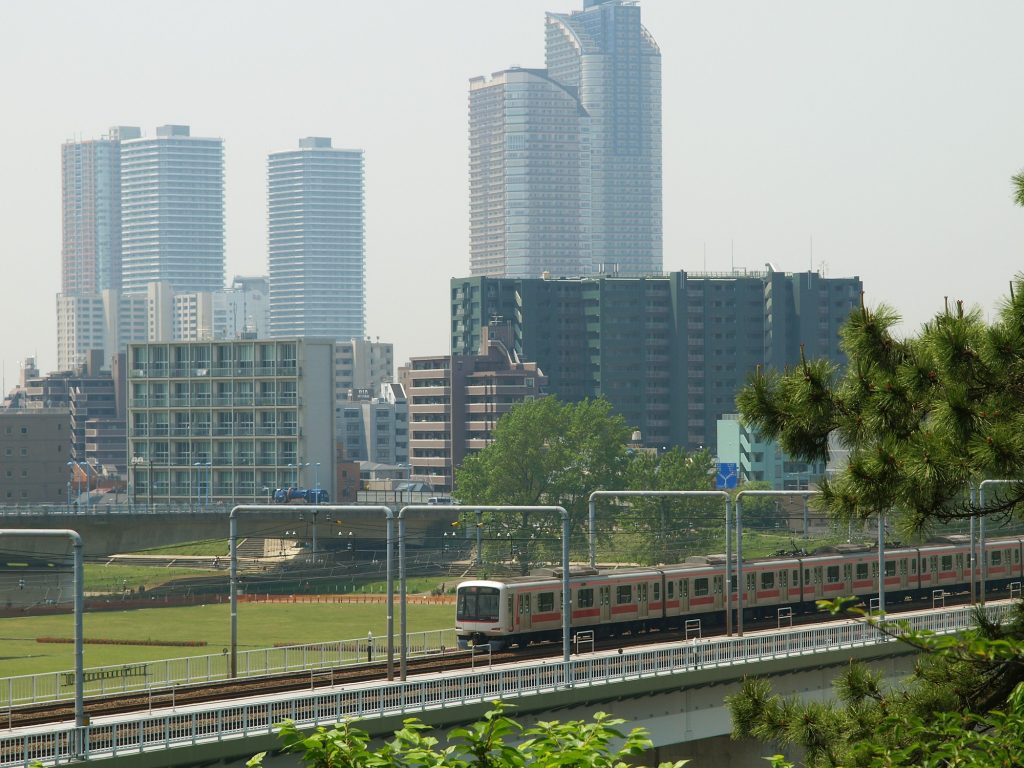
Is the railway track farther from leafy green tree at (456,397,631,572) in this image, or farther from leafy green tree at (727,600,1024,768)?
leafy green tree at (456,397,631,572)

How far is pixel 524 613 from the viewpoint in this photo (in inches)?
2277

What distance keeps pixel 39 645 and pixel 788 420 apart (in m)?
69.7

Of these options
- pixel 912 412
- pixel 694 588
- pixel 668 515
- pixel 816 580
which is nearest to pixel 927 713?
pixel 912 412

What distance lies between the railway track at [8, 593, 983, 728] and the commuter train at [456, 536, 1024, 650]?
35.9 inches

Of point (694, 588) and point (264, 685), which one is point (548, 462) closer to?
point (694, 588)

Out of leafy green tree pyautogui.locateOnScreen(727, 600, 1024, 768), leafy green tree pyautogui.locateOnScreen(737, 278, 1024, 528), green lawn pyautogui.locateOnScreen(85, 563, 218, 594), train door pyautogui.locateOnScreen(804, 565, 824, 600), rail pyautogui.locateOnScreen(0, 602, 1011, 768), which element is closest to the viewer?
leafy green tree pyautogui.locateOnScreen(727, 600, 1024, 768)

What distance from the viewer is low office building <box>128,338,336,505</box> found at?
170 m

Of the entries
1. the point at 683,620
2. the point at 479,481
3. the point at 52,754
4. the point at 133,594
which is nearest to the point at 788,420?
the point at 52,754

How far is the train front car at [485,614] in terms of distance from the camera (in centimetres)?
5716

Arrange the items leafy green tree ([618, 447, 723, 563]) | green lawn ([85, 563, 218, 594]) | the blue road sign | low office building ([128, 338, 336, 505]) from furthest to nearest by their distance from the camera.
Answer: low office building ([128, 338, 336, 505]) < the blue road sign < green lawn ([85, 563, 218, 594]) < leafy green tree ([618, 447, 723, 563])

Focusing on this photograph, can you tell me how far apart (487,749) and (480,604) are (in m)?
43.3

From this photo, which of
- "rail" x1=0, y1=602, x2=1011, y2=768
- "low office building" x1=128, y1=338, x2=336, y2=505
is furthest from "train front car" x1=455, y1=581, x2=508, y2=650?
"low office building" x1=128, y1=338, x2=336, y2=505

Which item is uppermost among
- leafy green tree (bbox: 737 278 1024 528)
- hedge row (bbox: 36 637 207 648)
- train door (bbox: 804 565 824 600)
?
leafy green tree (bbox: 737 278 1024 528)

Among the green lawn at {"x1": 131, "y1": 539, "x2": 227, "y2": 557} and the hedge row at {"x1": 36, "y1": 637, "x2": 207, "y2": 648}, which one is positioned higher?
the hedge row at {"x1": 36, "y1": 637, "x2": 207, "y2": 648}
